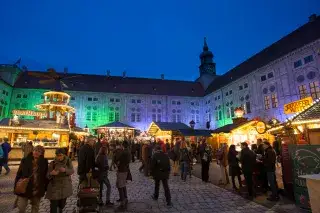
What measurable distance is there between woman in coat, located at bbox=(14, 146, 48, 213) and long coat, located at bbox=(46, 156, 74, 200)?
0.48 feet

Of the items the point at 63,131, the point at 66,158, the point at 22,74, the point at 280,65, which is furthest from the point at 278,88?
the point at 22,74

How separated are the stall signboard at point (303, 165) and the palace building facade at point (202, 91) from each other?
1988 centimetres

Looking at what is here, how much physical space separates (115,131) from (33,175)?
27.4 m

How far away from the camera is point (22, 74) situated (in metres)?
43.8

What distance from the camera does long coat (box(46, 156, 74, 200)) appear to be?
14.6 feet

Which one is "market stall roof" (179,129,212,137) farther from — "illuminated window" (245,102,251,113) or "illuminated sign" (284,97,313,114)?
"illuminated window" (245,102,251,113)

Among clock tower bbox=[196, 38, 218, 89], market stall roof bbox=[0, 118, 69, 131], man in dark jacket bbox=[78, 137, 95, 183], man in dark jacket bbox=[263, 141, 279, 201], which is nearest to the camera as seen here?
man in dark jacket bbox=[78, 137, 95, 183]

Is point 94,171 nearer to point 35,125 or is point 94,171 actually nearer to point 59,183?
point 59,183

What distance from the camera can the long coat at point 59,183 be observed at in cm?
445

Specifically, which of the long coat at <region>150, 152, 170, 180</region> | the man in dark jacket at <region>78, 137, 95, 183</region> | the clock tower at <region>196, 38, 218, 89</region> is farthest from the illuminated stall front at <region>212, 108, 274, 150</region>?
the clock tower at <region>196, 38, 218, 89</region>

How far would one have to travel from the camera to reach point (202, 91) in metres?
51.0

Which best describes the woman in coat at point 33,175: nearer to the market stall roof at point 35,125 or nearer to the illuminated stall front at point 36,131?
the illuminated stall front at point 36,131

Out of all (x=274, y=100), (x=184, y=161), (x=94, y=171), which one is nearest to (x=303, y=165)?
(x=184, y=161)

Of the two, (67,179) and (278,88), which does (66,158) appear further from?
(278,88)
